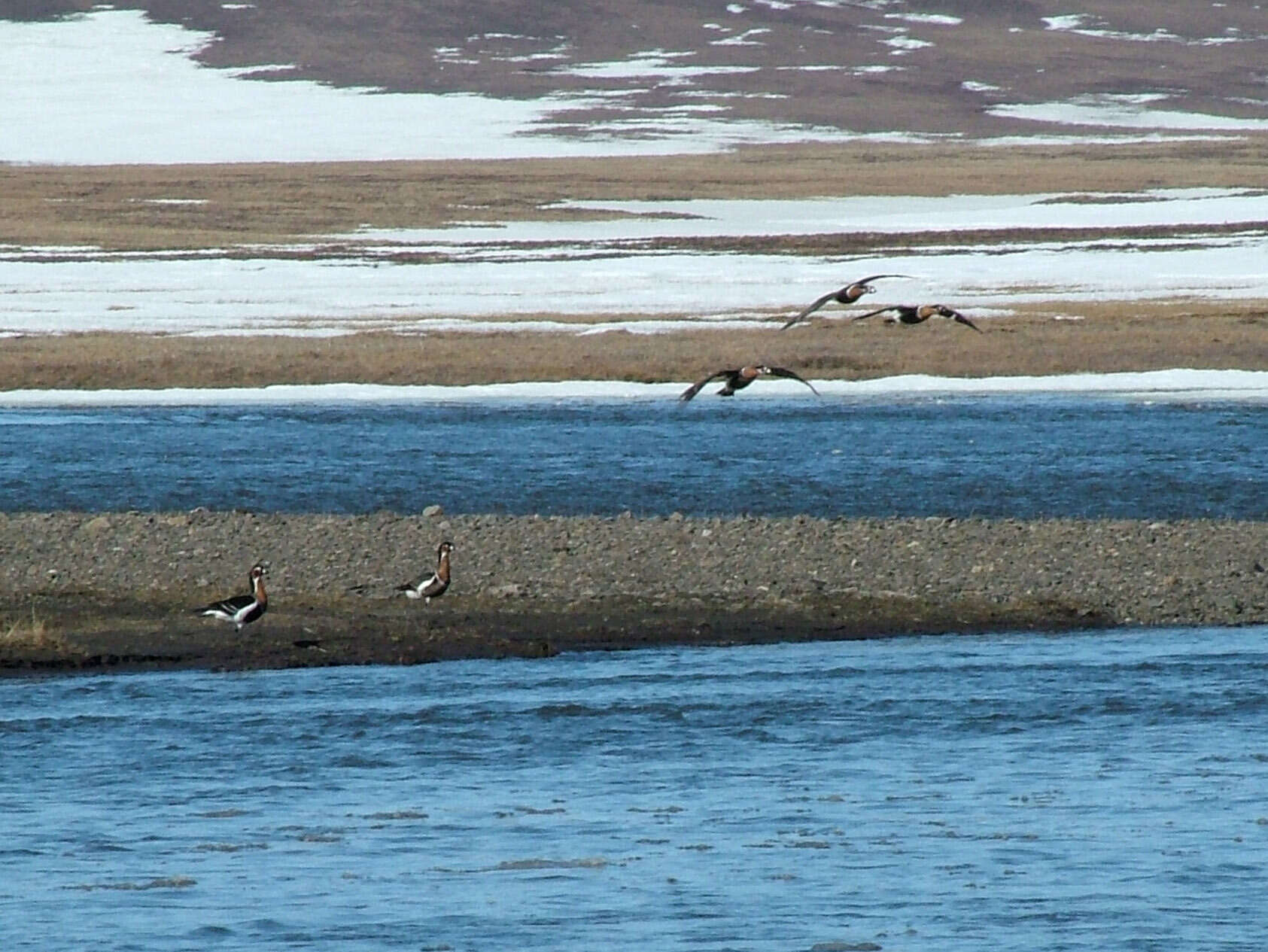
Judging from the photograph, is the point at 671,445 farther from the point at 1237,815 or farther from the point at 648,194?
the point at 648,194

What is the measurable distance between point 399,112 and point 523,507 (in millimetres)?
104732

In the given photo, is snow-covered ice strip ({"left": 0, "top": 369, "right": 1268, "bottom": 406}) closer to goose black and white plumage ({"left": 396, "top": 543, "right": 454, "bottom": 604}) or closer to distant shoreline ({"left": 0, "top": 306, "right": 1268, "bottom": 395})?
distant shoreline ({"left": 0, "top": 306, "right": 1268, "bottom": 395})

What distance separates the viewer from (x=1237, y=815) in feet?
38.9

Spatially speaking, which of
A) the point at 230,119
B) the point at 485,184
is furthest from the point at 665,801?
the point at 230,119

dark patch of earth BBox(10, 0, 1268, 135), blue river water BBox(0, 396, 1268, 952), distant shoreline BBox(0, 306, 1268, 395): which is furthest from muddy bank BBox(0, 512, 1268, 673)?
dark patch of earth BBox(10, 0, 1268, 135)

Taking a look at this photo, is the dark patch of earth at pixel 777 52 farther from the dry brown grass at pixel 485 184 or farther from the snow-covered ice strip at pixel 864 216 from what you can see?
the snow-covered ice strip at pixel 864 216

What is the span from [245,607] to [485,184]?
67.5 m

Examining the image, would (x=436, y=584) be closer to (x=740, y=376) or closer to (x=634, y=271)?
(x=740, y=376)

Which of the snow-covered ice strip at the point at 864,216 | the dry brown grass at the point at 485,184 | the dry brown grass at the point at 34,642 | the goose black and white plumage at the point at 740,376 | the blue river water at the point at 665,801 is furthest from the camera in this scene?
the dry brown grass at the point at 485,184

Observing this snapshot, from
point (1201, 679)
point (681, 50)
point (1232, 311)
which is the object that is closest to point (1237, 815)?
point (1201, 679)

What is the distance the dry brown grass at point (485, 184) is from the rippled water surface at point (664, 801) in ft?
150

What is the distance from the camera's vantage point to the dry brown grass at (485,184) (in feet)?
217

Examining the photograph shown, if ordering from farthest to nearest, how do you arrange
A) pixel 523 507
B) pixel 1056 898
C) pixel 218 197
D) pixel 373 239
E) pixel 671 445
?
1. pixel 218 197
2. pixel 373 239
3. pixel 671 445
4. pixel 523 507
5. pixel 1056 898

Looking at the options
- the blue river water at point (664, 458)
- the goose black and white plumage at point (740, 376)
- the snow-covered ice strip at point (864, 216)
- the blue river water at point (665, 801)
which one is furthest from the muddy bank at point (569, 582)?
the snow-covered ice strip at point (864, 216)
